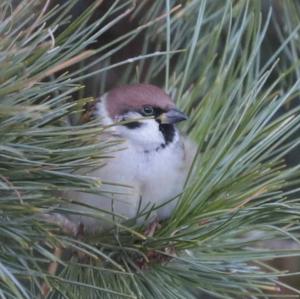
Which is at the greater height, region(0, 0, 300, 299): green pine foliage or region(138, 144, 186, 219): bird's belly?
region(138, 144, 186, 219): bird's belly

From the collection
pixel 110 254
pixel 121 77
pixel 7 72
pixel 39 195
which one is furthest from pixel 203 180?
pixel 121 77

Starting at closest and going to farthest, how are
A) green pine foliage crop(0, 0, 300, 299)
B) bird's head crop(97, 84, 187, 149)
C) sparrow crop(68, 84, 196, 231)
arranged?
green pine foliage crop(0, 0, 300, 299) < sparrow crop(68, 84, 196, 231) < bird's head crop(97, 84, 187, 149)

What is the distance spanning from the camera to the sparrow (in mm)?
1862

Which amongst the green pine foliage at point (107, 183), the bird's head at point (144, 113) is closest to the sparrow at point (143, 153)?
the bird's head at point (144, 113)

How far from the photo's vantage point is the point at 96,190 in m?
1.43

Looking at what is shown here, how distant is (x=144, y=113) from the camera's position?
2113mm

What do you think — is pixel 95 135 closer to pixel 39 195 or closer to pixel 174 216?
pixel 39 195

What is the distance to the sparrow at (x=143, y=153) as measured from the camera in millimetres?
1862

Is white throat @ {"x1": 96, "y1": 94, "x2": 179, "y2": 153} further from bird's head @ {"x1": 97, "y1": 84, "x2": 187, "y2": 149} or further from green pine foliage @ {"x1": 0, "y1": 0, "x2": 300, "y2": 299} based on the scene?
green pine foliage @ {"x1": 0, "y1": 0, "x2": 300, "y2": 299}

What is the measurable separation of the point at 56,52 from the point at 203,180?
1.12ft

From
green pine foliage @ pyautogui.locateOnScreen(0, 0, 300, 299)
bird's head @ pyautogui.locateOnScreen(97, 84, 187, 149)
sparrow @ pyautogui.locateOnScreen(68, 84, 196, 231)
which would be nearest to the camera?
green pine foliage @ pyautogui.locateOnScreen(0, 0, 300, 299)

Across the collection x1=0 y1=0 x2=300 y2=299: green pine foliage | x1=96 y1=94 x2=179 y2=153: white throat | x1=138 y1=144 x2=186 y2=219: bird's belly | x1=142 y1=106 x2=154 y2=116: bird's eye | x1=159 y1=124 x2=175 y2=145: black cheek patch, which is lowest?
x1=0 y1=0 x2=300 y2=299: green pine foliage

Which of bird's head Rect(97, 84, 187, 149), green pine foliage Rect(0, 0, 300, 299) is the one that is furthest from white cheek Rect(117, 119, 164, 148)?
green pine foliage Rect(0, 0, 300, 299)

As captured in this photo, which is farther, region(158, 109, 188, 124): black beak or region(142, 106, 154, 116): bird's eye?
region(142, 106, 154, 116): bird's eye
